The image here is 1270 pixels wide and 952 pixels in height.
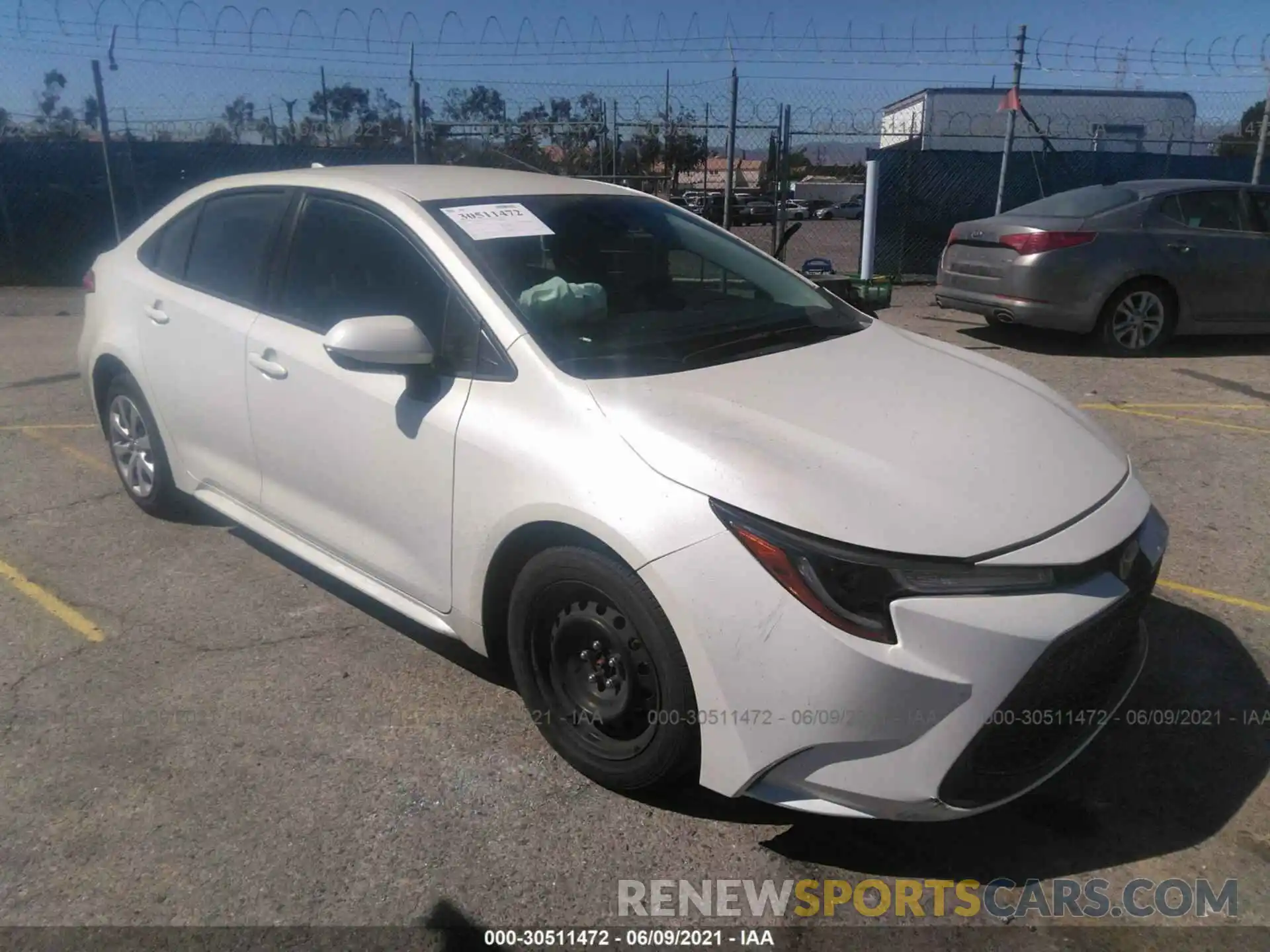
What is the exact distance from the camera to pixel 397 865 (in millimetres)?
2551

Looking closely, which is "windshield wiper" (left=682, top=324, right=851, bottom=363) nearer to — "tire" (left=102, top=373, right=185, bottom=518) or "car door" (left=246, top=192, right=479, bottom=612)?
"car door" (left=246, top=192, right=479, bottom=612)

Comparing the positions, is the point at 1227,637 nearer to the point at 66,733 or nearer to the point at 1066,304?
the point at 66,733

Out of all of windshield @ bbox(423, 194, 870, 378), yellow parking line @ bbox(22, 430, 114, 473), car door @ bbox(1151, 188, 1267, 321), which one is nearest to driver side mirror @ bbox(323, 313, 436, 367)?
windshield @ bbox(423, 194, 870, 378)

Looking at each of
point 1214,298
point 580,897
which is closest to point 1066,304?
point 1214,298

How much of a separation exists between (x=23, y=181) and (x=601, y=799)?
1410 centimetres

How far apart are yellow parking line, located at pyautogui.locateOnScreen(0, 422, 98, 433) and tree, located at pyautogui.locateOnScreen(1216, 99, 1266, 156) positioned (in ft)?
46.5

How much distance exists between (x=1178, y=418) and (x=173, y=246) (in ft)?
19.9

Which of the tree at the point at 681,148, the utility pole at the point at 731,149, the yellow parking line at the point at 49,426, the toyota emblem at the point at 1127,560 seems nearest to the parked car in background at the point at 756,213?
the tree at the point at 681,148

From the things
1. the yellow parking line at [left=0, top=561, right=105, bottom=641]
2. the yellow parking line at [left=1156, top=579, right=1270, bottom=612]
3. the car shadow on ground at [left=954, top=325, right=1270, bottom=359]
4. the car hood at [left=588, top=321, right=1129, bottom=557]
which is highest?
the car hood at [left=588, top=321, right=1129, bottom=557]

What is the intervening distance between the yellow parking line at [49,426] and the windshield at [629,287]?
14.1 feet

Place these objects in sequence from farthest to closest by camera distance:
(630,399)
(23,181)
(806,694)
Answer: (23,181), (630,399), (806,694)

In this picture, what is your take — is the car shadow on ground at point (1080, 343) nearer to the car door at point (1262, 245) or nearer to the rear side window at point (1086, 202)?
the car door at point (1262, 245)

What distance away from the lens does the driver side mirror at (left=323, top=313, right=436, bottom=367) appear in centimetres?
293

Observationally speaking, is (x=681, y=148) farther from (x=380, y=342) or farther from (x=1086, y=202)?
(x=380, y=342)
